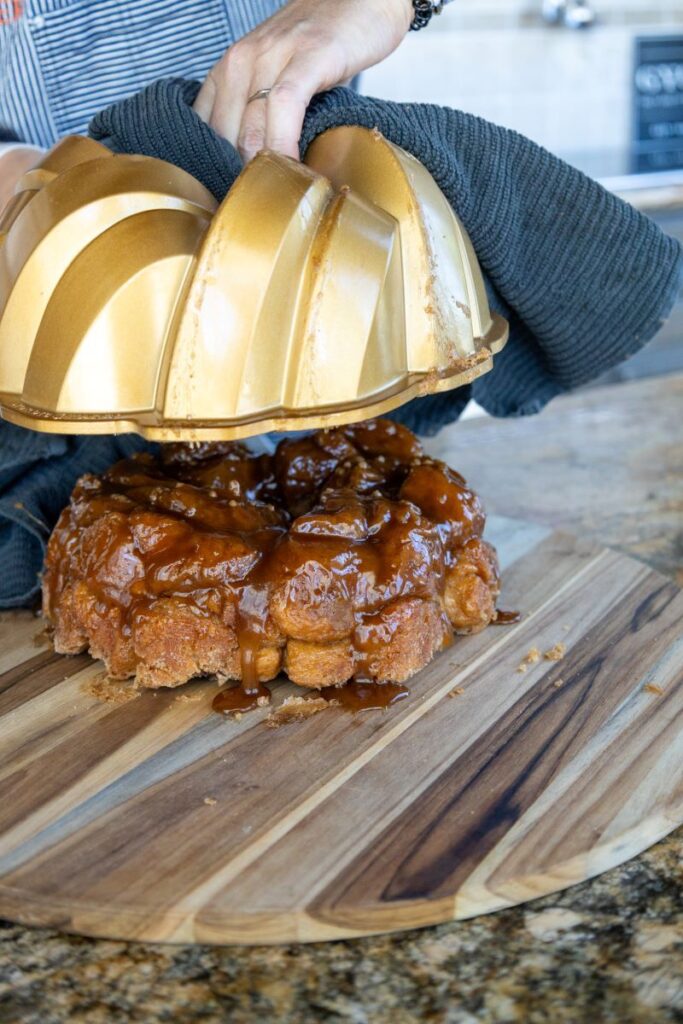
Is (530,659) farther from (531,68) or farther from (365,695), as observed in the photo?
(531,68)

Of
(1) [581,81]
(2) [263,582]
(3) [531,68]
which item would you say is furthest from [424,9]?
(1) [581,81]

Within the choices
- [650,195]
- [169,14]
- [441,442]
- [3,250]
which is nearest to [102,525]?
[3,250]

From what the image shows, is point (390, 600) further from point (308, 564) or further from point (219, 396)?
point (219, 396)

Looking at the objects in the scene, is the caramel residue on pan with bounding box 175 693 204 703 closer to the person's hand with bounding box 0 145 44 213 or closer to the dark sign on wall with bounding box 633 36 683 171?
the person's hand with bounding box 0 145 44 213

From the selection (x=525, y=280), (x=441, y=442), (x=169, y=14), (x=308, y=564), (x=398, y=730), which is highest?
(x=169, y=14)

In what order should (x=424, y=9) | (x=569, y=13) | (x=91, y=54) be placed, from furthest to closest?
1. (x=569, y=13)
2. (x=91, y=54)
3. (x=424, y=9)
